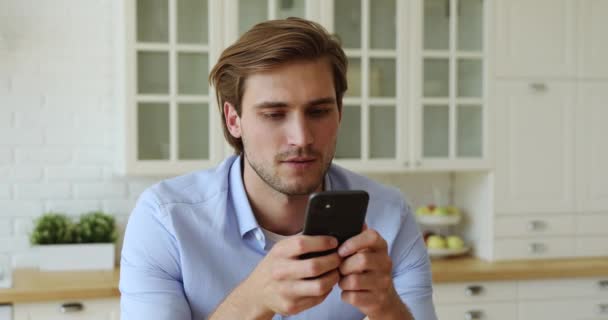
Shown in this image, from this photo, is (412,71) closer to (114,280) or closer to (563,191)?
(563,191)

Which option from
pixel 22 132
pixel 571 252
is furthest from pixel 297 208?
pixel 571 252

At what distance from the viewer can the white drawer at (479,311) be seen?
2.94m

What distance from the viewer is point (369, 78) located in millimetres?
3092

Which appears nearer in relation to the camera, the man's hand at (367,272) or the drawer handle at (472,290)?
the man's hand at (367,272)

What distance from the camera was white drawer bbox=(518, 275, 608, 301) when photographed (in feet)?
9.94

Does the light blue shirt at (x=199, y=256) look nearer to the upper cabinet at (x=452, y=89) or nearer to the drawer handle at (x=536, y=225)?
the upper cabinet at (x=452, y=89)

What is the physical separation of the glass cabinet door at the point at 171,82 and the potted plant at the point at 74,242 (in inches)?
13.0

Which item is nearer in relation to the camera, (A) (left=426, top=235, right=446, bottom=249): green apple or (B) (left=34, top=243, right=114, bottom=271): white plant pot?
(B) (left=34, top=243, right=114, bottom=271): white plant pot

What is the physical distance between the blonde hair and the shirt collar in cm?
15

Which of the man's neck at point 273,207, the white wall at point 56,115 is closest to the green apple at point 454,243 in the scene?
the white wall at point 56,115

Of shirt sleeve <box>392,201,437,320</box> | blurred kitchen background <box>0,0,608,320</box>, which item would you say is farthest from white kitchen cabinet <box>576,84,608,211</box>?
shirt sleeve <box>392,201,437,320</box>

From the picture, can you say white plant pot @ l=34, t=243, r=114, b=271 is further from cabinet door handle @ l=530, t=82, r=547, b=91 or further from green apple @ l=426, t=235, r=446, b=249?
cabinet door handle @ l=530, t=82, r=547, b=91

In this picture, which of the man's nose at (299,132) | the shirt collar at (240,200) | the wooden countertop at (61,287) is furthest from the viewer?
the wooden countertop at (61,287)

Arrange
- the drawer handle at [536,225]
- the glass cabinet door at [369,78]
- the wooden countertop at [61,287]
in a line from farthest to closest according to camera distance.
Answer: the drawer handle at [536,225], the glass cabinet door at [369,78], the wooden countertop at [61,287]
